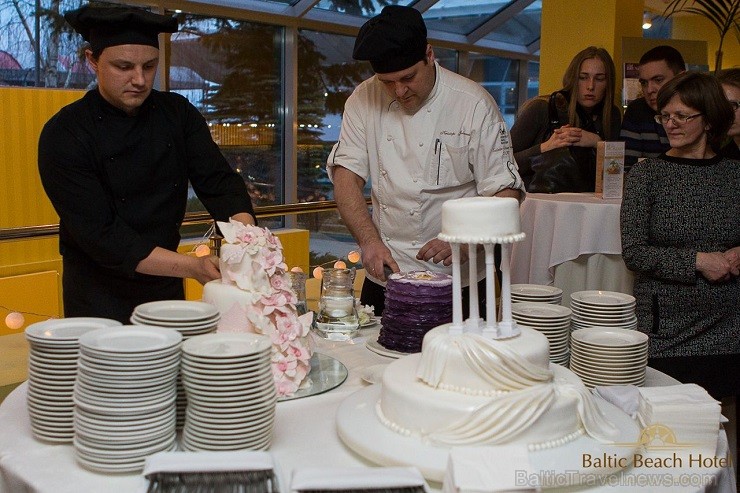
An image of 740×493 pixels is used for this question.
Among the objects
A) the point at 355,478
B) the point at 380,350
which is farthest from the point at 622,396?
the point at 355,478

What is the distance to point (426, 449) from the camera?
1.43 meters

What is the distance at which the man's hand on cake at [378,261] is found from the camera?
8.60 feet

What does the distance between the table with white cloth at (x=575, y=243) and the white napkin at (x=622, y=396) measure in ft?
7.52

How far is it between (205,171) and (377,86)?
688 mm

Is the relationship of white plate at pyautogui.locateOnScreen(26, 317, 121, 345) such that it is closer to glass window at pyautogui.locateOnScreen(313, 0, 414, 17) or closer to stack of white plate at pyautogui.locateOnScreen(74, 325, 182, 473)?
stack of white plate at pyautogui.locateOnScreen(74, 325, 182, 473)

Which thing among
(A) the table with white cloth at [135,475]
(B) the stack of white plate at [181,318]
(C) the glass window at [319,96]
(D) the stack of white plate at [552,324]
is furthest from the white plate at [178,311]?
(C) the glass window at [319,96]

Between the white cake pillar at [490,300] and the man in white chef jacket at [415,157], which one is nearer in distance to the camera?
the white cake pillar at [490,300]

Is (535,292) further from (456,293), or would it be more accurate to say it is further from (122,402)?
(122,402)

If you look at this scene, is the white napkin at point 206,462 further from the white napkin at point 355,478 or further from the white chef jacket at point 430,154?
the white chef jacket at point 430,154

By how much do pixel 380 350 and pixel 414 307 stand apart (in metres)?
0.18

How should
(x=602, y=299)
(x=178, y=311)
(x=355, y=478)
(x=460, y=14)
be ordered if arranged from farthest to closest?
1. (x=460, y=14)
2. (x=602, y=299)
3. (x=178, y=311)
4. (x=355, y=478)

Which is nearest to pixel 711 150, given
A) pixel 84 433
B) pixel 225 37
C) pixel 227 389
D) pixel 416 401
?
pixel 416 401

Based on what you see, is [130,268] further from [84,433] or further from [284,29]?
[284,29]

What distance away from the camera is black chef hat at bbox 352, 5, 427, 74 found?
8.39 feet
